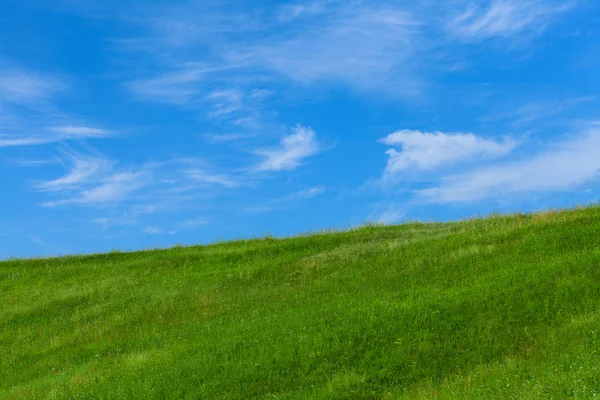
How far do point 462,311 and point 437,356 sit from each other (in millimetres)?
2887

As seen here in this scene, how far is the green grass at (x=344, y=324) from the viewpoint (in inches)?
682

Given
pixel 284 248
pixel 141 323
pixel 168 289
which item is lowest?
pixel 141 323

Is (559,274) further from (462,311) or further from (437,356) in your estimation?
Result: (437,356)

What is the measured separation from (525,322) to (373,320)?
4.94 metres

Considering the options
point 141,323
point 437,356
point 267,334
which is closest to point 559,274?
point 437,356

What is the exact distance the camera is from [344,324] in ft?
67.9

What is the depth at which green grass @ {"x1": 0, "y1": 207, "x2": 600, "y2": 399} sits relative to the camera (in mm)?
17312

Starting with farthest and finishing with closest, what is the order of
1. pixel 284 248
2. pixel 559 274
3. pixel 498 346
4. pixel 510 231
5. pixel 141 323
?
1. pixel 284 248
2. pixel 510 231
3. pixel 141 323
4. pixel 559 274
5. pixel 498 346

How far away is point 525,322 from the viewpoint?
19453 millimetres

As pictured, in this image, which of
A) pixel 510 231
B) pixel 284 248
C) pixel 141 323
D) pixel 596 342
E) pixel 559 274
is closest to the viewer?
pixel 596 342

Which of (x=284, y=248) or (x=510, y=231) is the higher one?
(x=284, y=248)

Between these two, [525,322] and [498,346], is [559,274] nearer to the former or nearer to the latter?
[525,322]

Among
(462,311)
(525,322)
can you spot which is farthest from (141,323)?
(525,322)

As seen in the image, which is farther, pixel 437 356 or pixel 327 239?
pixel 327 239
